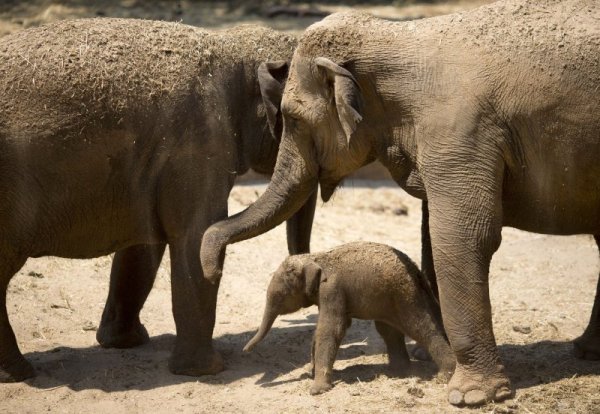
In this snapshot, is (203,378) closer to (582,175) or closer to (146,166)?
(146,166)

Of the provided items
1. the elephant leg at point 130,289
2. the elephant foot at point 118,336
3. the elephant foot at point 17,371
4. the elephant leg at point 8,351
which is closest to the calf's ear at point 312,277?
the elephant leg at point 130,289

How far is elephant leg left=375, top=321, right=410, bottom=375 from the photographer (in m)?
6.84

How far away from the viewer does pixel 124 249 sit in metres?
7.91

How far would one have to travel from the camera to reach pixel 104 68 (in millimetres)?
6855

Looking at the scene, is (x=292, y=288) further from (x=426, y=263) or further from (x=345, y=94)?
(x=345, y=94)

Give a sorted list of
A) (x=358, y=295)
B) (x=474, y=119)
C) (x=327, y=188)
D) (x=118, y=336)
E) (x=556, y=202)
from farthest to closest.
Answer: (x=118, y=336) → (x=327, y=188) → (x=358, y=295) → (x=556, y=202) → (x=474, y=119)

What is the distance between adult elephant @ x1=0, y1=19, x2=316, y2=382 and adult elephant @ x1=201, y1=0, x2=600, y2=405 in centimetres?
81

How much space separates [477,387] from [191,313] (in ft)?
6.58

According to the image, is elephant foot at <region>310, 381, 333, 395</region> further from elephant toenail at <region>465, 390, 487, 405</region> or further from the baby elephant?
elephant toenail at <region>465, 390, 487, 405</region>

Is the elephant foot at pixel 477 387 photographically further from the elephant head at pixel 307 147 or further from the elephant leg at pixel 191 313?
the elephant leg at pixel 191 313

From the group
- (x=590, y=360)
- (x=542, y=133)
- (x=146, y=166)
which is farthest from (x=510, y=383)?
(x=146, y=166)

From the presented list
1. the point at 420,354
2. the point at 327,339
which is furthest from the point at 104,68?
the point at 420,354

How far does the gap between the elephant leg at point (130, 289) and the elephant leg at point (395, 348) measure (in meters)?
1.92

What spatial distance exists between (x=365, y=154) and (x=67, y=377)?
2507 mm
